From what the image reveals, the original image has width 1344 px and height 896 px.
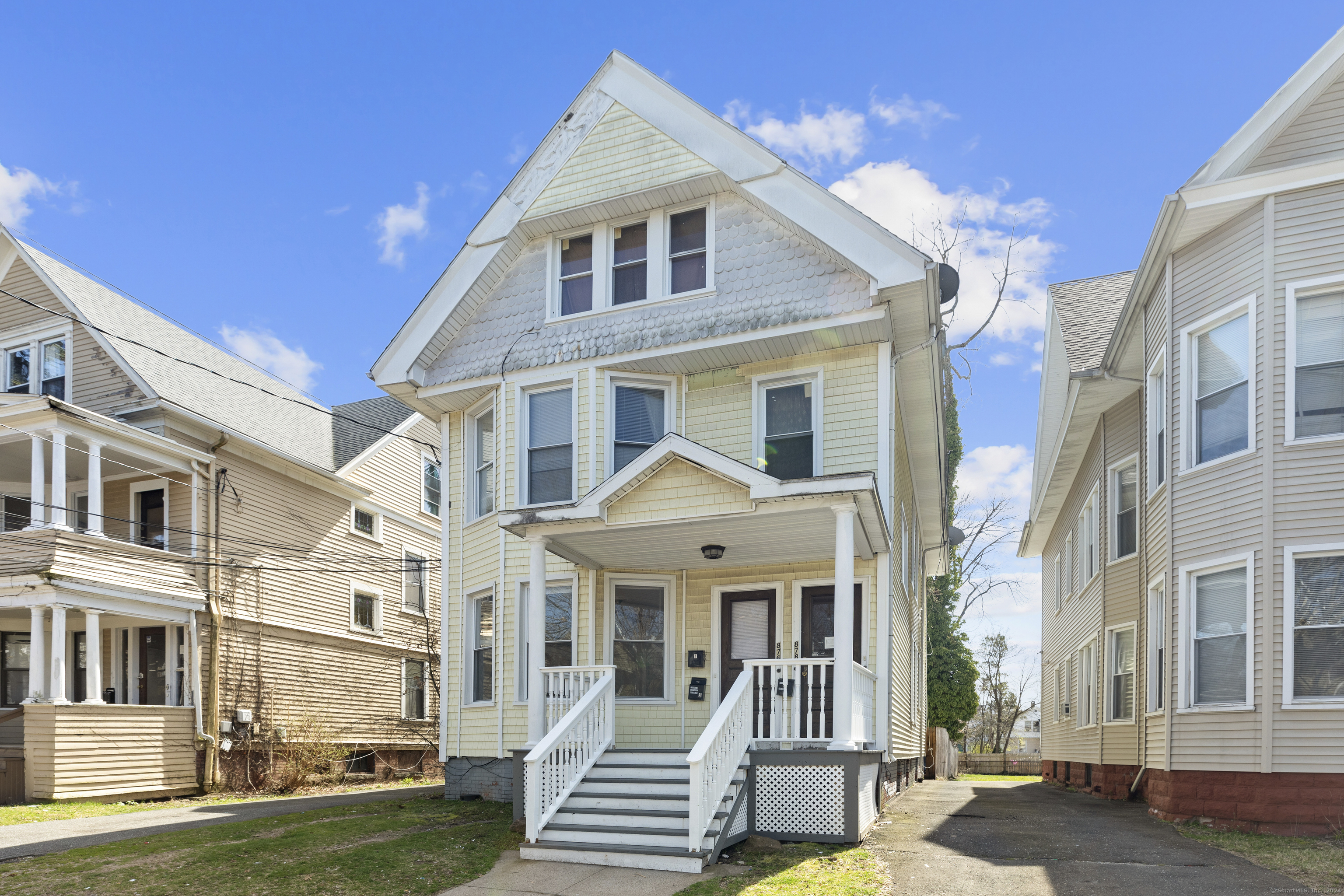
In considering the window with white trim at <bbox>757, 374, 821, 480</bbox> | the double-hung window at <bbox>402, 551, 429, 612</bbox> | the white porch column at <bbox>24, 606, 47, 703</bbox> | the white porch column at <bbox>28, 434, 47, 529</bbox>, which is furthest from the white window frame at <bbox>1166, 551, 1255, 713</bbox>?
the double-hung window at <bbox>402, 551, 429, 612</bbox>

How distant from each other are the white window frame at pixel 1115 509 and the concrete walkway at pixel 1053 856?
13.8ft

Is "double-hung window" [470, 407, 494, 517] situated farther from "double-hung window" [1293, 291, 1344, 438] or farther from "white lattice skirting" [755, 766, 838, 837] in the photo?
"double-hung window" [1293, 291, 1344, 438]

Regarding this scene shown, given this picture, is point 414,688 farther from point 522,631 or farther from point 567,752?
point 567,752

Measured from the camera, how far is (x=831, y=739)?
9.88 m

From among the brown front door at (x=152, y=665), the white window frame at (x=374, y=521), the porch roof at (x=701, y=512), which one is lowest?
the brown front door at (x=152, y=665)

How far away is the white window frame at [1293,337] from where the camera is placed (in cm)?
1019

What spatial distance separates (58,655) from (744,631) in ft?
34.9

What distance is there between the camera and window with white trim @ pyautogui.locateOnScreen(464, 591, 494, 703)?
1430 cm

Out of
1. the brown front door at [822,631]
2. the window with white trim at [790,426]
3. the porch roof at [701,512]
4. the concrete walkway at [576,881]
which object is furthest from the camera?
the window with white trim at [790,426]

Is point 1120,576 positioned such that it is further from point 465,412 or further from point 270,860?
point 270,860

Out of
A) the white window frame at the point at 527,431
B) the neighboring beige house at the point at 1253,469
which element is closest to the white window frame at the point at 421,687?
the white window frame at the point at 527,431

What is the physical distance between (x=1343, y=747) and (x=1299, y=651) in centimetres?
95

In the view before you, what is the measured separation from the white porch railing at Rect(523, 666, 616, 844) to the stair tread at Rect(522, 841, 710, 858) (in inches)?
6.8

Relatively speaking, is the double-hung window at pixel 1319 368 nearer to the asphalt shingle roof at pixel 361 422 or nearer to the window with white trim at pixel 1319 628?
the window with white trim at pixel 1319 628
